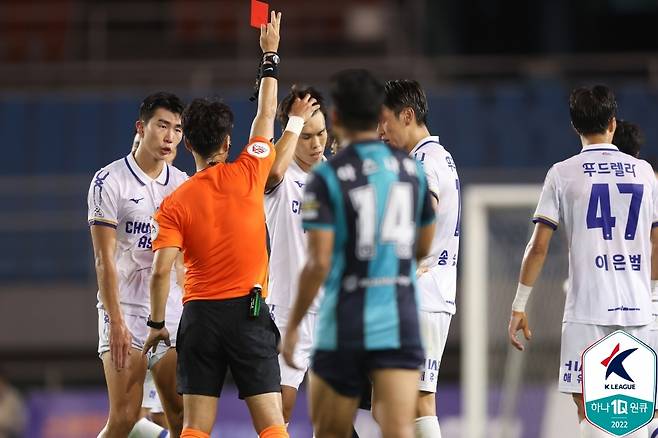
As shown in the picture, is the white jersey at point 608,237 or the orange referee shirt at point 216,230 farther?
the white jersey at point 608,237

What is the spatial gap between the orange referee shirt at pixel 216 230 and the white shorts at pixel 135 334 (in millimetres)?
1080

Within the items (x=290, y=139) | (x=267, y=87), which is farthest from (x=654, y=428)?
(x=267, y=87)

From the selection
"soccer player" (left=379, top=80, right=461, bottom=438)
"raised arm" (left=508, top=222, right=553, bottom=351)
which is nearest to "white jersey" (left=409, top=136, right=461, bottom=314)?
"soccer player" (left=379, top=80, right=461, bottom=438)

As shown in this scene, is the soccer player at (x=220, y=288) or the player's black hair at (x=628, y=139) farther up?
the player's black hair at (x=628, y=139)

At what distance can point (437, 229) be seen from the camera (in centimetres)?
651

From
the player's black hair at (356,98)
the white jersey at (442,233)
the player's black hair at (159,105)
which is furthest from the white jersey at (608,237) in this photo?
the player's black hair at (159,105)

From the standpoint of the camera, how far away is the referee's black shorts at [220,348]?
591 cm

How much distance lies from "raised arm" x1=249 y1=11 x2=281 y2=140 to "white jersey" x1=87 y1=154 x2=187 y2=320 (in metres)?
1.01

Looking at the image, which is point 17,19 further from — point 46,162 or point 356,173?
point 356,173

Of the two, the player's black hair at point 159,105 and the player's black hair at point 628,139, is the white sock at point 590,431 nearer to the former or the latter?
the player's black hair at point 628,139

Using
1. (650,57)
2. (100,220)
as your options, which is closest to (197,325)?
(100,220)

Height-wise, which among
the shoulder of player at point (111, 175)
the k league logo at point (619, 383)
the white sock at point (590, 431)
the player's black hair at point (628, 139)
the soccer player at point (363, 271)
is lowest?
the white sock at point (590, 431)

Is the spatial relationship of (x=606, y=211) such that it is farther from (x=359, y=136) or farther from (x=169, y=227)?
(x=169, y=227)

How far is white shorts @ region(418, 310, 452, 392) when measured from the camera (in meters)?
6.40
